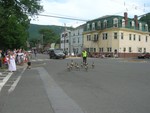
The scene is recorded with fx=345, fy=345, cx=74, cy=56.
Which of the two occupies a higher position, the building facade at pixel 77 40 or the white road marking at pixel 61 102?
the building facade at pixel 77 40

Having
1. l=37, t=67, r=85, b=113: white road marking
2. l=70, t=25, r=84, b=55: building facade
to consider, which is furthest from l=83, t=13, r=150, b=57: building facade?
l=37, t=67, r=85, b=113: white road marking

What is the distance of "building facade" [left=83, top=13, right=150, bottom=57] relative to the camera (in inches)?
3201

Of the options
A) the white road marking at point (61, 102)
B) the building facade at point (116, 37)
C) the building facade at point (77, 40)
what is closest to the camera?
the white road marking at point (61, 102)

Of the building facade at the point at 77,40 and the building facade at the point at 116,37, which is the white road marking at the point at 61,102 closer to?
the building facade at the point at 116,37

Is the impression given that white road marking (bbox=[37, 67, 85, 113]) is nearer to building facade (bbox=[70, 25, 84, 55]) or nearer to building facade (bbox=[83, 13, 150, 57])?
building facade (bbox=[83, 13, 150, 57])

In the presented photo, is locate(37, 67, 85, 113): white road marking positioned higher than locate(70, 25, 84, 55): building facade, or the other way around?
locate(70, 25, 84, 55): building facade

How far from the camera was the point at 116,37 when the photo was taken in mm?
81562

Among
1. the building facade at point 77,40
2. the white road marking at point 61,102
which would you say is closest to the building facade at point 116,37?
the building facade at point 77,40

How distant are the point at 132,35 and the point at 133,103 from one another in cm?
7558

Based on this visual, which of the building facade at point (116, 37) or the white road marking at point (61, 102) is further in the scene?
the building facade at point (116, 37)

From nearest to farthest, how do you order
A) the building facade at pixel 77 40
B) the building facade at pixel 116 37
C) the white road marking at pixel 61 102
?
the white road marking at pixel 61 102 → the building facade at pixel 116 37 → the building facade at pixel 77 40

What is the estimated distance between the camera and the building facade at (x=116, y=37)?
81.3 meters

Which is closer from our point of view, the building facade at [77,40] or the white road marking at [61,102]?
the white road marking at [61,102]

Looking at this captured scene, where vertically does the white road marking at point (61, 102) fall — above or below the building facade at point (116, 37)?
below
